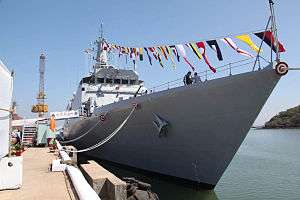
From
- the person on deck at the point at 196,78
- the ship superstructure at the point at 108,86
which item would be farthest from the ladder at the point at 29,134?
the person on deck at the point at 196,78

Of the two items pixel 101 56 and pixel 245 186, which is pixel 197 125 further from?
pixel 101 56

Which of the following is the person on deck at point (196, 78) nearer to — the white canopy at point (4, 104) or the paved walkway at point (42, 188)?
the paved walkway at point (42, 188)

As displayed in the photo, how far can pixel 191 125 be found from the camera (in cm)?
964

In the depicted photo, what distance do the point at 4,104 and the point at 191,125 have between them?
5.64 meters

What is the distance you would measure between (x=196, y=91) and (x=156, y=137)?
248 centimetres

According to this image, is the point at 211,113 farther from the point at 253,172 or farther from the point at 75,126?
the point at 75,126

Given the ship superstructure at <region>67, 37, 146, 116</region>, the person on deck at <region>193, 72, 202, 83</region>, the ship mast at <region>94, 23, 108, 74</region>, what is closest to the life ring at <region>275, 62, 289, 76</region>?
the person on deck at <region>193, 72, 202, 83</region>

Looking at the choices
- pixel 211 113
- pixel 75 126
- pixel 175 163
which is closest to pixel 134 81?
pixel 75 126

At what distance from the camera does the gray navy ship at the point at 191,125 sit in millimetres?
8383

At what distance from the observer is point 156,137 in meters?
10.9

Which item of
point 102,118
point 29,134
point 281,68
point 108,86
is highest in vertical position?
point 108,86

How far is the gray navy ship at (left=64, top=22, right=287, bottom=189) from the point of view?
8383 mm

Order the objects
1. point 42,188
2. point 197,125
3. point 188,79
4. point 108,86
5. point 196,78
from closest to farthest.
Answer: point 42,188
point 197,125
point 196,78
point 188,79
point 108,86

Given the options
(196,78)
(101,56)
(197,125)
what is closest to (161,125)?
(197,125)
